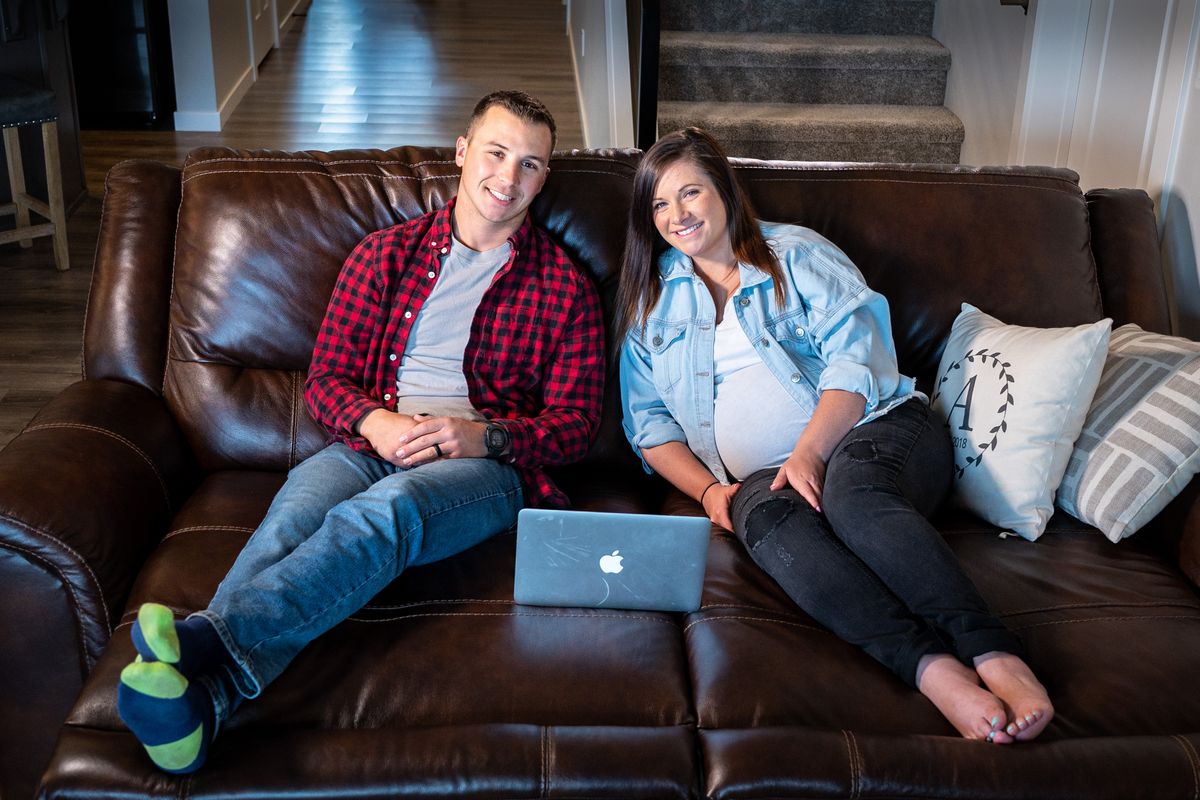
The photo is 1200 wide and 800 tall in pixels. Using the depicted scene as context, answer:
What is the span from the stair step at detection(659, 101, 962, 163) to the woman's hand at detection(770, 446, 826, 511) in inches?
75.8

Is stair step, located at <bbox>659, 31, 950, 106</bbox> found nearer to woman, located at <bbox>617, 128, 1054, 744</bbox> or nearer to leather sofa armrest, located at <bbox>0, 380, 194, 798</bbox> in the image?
woman, located at <bbox>617, 128, 1054, 744</bbox>

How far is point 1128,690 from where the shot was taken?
5.41ft

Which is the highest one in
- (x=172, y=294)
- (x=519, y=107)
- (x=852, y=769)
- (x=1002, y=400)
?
(x=519, y=107)

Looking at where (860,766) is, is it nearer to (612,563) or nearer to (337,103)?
(612,563)

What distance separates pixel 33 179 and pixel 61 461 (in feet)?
11.1

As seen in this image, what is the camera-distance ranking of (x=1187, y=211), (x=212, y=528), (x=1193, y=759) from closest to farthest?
(x=1193, y=759), (x=212, y=528), (x=1187, y=211)

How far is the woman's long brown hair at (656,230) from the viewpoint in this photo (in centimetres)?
208

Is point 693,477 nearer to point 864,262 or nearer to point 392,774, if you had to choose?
point 864,262

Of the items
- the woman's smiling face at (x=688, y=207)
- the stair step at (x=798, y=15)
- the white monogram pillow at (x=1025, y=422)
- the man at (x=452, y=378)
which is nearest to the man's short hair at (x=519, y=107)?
the man at (x=452, y=378)

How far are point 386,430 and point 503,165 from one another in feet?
1.66


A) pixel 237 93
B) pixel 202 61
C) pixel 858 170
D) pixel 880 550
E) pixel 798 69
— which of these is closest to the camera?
pixel 880 550

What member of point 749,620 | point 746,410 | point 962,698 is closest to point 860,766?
point 962,698

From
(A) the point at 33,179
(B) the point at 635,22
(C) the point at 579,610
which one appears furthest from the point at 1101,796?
(A) the point at 33,179

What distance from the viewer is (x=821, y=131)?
3.72 meters
